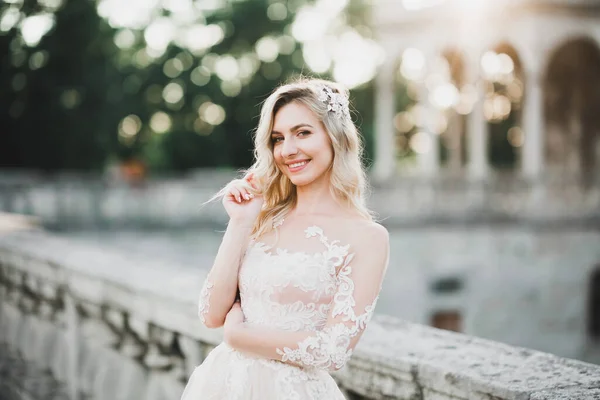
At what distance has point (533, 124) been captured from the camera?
18797 mm

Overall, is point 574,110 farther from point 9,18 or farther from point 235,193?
point 235,193

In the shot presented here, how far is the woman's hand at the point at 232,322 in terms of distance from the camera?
2.36 metres

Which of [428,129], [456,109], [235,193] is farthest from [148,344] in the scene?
[456,109]

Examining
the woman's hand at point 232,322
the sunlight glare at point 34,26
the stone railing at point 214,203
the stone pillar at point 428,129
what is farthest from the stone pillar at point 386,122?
the woman's hand at point 232,322

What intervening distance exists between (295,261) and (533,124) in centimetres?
1749

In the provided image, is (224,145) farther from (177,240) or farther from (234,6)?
(177,240)

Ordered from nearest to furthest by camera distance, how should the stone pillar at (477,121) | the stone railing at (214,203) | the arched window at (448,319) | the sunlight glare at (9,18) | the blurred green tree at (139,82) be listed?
the stone railing at (214,203), the arched window at (448,319), the stone pillar at (477,121), the blurred green tree at (139,82), the sunlight glare at (9,18)

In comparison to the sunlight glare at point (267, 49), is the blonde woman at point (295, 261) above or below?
below

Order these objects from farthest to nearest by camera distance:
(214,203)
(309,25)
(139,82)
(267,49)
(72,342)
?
1. (309,25)
2. (267,49)
3. (139,82)
4. (214,203)
5. (72,342)

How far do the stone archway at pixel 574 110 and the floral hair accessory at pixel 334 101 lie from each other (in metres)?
19.7

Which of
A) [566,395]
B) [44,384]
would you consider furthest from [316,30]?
[566,395]

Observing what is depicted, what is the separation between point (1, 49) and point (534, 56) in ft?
53.4

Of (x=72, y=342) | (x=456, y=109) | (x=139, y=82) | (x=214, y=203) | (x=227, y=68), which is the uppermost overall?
(x=227, y=68)

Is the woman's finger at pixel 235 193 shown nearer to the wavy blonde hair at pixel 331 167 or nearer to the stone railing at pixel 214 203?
the wavy blonde hair at pixel 331 167
